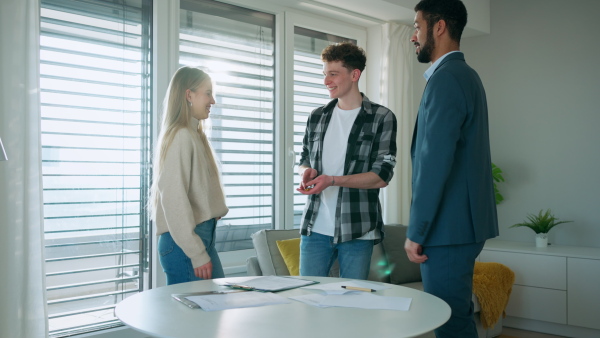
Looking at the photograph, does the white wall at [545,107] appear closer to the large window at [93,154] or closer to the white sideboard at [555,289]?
the white sideboard at [555,289]

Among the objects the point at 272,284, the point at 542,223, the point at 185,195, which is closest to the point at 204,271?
the point at 185,195

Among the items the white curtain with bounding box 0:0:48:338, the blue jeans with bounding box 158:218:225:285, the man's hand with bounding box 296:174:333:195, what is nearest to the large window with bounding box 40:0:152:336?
the white curtain with bounding box 0:0:48:338

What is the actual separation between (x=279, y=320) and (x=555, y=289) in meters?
3.45

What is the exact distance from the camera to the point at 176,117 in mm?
2277

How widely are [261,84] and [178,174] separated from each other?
6.68ft

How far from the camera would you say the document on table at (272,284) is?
180cm

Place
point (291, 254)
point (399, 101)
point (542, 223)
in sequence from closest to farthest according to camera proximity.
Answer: point (291, 254), point (542, 223), point (399, 101)

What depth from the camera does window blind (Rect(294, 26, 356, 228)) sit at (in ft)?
14.4

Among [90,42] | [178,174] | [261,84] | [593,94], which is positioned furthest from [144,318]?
[593,94]

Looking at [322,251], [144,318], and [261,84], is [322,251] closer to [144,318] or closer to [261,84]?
[144,318]

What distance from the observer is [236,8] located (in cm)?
394

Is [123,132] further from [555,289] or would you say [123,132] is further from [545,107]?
[545,107]

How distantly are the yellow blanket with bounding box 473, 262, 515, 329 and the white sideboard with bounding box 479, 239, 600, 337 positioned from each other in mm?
312

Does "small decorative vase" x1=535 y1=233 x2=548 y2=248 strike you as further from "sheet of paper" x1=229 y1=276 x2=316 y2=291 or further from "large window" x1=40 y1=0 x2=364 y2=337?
"sheet of paper" x1=229 y1=276 x2=316 y2=291
